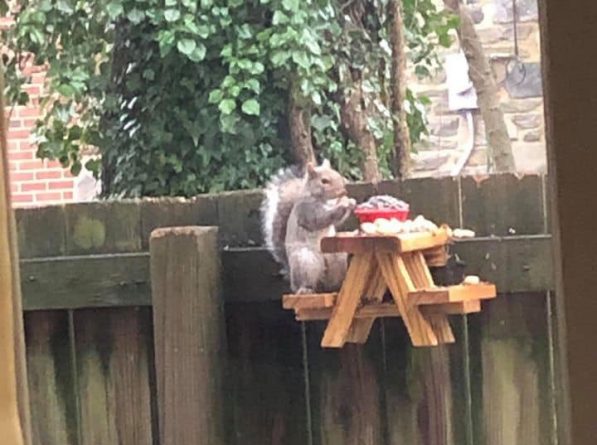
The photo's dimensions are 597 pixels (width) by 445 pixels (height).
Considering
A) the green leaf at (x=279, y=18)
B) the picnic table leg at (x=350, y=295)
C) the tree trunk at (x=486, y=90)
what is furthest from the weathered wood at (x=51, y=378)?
the tree trunk at (x=486, y=90)

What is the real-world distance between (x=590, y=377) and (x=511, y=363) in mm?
581

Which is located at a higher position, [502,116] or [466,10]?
[466,10]

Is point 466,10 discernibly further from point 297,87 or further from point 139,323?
point 139,323

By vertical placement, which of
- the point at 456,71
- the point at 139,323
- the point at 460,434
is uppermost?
the point at 456,71

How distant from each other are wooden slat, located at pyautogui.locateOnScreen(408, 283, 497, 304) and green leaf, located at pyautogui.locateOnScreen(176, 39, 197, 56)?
1.36 feet

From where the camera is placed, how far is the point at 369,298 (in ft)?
3.90

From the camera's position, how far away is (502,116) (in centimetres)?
115

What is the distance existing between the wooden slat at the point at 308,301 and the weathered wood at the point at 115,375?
16cm

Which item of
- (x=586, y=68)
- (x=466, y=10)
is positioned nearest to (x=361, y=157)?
(x=466, y=10)

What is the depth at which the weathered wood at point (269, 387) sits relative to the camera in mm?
1232

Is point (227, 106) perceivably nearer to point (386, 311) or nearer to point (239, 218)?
point (239, 218)

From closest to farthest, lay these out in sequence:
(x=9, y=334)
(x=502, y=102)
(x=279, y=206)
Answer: (x=9, y=334), (x=502, y=102), (x=279, y=206)

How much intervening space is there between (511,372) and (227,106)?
46 cm

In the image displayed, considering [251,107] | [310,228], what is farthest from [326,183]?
[251,107]
